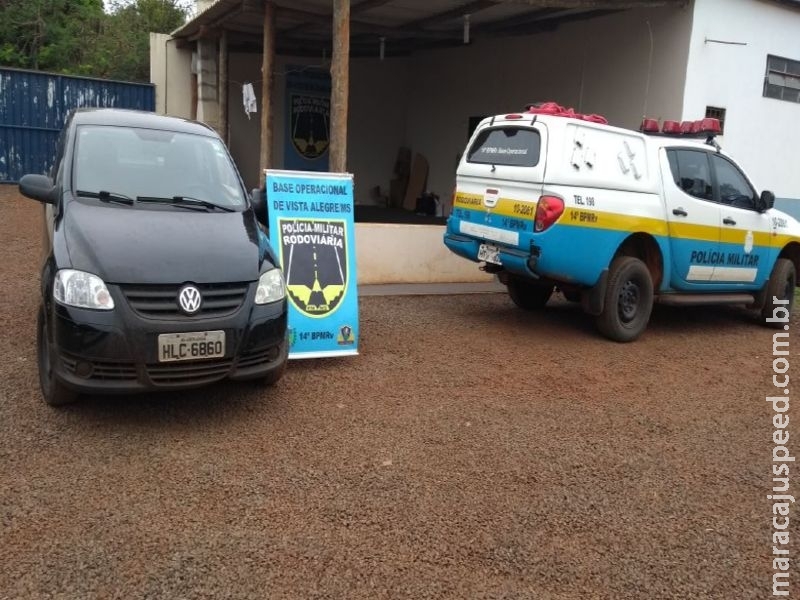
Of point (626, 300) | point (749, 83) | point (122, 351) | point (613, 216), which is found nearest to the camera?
point (122, 351)

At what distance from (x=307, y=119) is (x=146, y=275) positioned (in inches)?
572

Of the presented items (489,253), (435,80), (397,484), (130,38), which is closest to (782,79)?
(489,253)

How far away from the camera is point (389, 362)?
19.5 feet

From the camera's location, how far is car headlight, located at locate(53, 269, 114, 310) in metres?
3.94

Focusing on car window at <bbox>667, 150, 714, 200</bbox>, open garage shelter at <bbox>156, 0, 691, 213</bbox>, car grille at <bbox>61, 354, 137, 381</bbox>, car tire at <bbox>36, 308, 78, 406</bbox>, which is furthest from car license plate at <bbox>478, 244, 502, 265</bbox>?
car tire at <bbox>36, 308, 78, 406</bbox>

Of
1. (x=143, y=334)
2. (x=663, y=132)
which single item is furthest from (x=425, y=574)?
(x=663, y=132)

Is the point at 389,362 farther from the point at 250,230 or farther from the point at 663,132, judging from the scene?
the point at 663,132

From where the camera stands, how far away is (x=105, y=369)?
397cm

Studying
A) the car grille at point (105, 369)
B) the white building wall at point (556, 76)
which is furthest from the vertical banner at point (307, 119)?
the car grille at point (105, 369)

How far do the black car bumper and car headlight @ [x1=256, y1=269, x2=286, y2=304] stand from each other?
0.31 metres

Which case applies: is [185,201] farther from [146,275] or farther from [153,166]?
[146,275]

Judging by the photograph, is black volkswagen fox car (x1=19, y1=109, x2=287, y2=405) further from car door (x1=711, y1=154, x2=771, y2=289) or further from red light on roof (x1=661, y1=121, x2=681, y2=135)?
car door (x1=711, y1=154, x2=771, y2=289)

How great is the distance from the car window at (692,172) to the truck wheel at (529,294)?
1.91 m

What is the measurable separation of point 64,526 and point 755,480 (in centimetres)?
389
